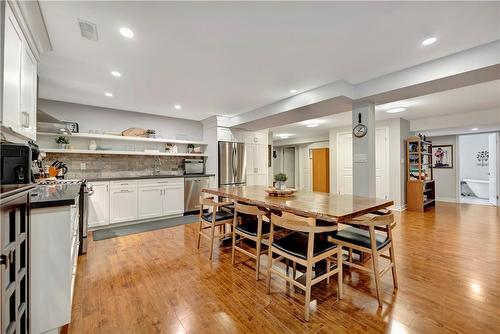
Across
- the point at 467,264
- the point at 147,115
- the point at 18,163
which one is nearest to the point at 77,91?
the point at 147,115

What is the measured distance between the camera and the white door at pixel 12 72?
5.03 ft

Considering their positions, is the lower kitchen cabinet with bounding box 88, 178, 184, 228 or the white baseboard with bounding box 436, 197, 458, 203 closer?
the lower kitchen cabinet with bounding box 88, 178, 184, 228

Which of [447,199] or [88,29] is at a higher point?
[88,29]

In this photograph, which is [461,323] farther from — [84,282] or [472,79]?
[84,282]

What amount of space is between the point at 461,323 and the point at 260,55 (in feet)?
9.43

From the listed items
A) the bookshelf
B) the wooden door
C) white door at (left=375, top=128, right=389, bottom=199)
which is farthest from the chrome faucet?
the bookshelf

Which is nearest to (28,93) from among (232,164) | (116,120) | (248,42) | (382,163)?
(248,42)

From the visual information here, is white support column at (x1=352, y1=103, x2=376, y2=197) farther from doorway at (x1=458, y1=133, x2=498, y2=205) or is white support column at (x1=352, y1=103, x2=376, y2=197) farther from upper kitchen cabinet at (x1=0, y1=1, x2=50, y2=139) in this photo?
doorway at (x1=458, y1=133, x2=498, y2=205)

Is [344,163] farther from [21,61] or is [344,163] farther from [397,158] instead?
[21,61]

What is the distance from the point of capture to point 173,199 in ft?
15.7

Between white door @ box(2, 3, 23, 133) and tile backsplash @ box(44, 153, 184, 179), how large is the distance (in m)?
2.73

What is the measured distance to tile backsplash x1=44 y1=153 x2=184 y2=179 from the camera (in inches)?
163

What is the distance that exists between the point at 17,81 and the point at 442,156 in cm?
951

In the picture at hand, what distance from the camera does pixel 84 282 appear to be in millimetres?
2199
